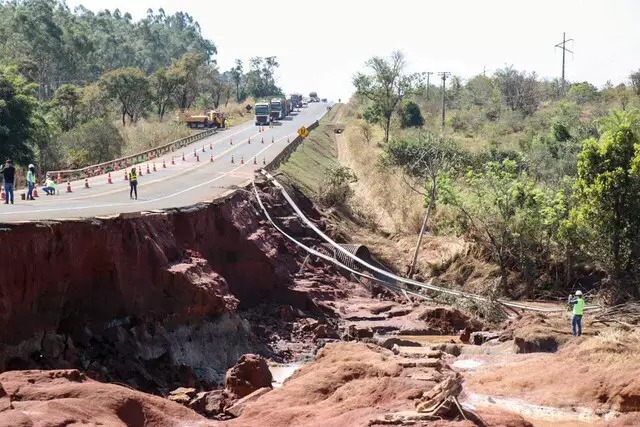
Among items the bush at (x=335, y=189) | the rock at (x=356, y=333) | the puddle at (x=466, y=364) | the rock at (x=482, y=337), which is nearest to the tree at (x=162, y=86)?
the bush at (x=335, y=189)

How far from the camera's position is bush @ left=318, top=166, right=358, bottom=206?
174 feet

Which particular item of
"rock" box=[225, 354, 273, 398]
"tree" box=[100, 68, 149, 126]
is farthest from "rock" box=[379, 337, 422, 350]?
"tree" box=[100, 68, 149, 126]

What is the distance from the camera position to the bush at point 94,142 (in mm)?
62406

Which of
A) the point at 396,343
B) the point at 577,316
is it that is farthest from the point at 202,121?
the point at 577,316

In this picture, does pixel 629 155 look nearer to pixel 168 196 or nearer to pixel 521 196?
pixel 521 196

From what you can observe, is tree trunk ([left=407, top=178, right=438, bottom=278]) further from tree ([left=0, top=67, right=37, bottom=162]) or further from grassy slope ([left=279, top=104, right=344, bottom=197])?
tree ([left=0, top=67, right=37, bottom=162])

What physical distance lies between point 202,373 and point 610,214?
61.2 feet

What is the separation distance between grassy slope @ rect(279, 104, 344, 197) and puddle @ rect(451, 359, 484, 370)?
87.5 feet

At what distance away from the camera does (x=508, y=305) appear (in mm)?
38438

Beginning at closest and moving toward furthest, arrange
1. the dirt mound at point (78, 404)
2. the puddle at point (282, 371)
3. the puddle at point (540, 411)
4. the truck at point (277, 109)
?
the dirt mound at point (78, 404) → the puddle at point (540, 411) → the puddle at point (282, 371) → the truck at point (277, 109)

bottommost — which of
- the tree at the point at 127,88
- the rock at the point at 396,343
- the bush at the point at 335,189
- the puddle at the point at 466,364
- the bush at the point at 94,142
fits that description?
the rock at the point at 396,343

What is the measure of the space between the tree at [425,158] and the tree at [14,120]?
2041 centimetres

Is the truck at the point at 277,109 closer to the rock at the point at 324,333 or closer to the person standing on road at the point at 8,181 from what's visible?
the rock at the point at 324,333

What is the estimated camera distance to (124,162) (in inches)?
2231
